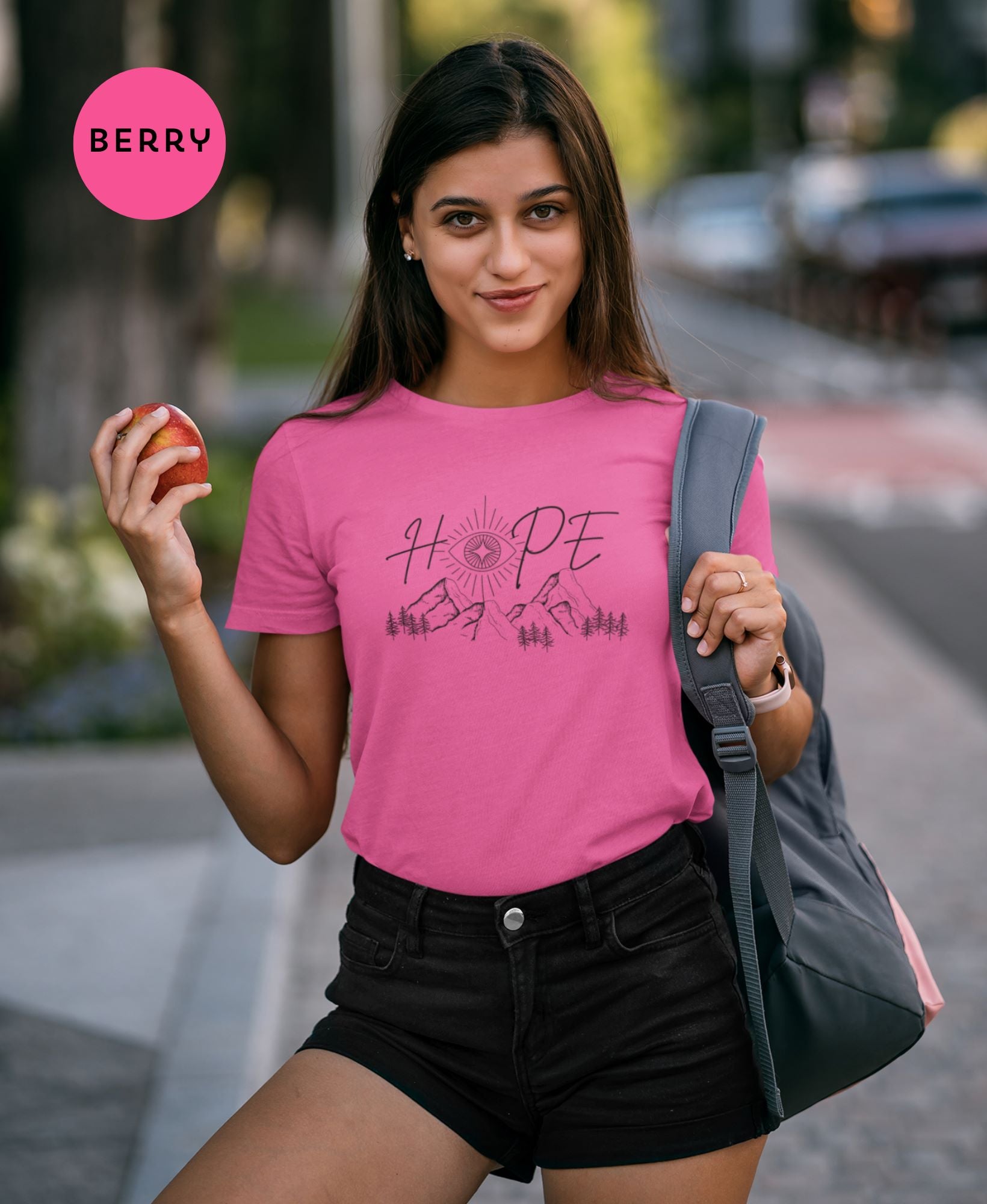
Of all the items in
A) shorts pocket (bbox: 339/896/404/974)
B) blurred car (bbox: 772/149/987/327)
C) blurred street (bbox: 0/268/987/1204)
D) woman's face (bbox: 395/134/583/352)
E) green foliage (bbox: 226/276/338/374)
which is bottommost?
green foliage (bbox: 226/276/338/374)

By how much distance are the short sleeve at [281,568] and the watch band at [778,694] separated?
0.56m

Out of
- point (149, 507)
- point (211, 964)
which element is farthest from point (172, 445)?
point (211, 964)

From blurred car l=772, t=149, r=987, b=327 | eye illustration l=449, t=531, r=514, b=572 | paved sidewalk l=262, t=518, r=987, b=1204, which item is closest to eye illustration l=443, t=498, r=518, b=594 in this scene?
eye illustration l=449, t=531, r=514, b=572

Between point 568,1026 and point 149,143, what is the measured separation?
1.25 m

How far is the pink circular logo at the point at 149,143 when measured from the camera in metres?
2.26

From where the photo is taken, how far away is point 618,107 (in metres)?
71.6

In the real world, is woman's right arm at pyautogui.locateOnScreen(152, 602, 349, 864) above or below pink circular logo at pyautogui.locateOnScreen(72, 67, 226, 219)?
below

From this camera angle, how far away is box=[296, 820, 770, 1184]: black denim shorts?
6.77 ft

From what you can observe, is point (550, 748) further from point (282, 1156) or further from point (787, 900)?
point (282, 1156)

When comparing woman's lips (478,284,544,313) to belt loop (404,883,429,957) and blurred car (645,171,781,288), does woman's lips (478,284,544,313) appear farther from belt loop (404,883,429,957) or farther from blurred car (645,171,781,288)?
blurred car (645,171,781,288)

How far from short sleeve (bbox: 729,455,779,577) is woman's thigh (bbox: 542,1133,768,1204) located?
0.72 meters

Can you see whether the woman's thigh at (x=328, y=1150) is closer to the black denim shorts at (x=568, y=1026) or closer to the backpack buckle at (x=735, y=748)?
the black denim shorts at (x=568, y=1026)

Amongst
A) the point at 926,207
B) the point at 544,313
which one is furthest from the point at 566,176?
the point at 926,207

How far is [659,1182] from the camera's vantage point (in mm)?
2037
